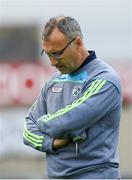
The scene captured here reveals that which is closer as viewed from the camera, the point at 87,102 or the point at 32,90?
the point at 87,102

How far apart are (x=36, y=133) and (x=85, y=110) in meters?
0.35

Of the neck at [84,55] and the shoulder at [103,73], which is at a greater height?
the neck at [84,55]

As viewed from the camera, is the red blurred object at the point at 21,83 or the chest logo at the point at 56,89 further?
the red blurred object at the point at 21,83

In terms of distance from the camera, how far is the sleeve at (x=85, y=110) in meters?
4.10

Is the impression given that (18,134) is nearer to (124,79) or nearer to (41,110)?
(124,79)

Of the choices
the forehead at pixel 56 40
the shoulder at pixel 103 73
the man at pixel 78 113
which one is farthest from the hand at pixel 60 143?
the forehead at pixel 56 40

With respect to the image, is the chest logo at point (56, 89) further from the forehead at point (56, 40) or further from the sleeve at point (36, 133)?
the forehead at point (56, 40)

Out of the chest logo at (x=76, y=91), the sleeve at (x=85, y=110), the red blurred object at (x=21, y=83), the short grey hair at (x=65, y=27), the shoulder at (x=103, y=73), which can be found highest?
the short grey hair at (x=65, y=27)

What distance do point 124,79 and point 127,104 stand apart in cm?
45

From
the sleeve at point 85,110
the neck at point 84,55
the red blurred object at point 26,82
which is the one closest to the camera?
the sleeve at point 85,110

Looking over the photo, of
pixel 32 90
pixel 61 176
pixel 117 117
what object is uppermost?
pixel 117 117

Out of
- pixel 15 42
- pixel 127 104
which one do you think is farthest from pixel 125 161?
pixel 15 42

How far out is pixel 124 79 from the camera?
43.9ft

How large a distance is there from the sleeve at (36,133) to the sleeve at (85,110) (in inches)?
3.2
